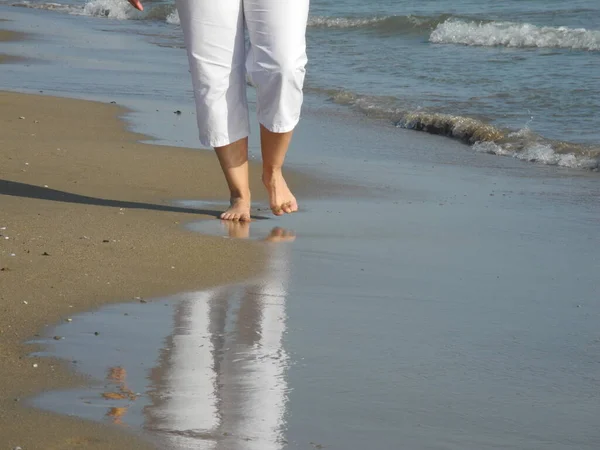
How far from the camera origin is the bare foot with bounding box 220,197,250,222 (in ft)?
14.3

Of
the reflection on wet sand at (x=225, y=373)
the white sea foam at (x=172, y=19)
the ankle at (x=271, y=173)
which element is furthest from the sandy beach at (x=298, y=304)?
the white sea foam at (x=172, y=19)

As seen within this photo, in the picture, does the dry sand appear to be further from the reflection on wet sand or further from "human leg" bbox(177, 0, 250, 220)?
"human leg" bbox(177, 0, 250, 220)

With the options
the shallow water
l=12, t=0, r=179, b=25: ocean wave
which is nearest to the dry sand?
the shallow water

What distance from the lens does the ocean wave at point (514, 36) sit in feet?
40.9

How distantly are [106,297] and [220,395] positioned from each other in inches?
32.4

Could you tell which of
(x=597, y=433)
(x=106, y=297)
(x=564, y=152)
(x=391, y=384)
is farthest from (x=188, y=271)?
(x=564, y=152)

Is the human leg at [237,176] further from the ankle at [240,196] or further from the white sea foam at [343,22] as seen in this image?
the white sea foam at [343,22]

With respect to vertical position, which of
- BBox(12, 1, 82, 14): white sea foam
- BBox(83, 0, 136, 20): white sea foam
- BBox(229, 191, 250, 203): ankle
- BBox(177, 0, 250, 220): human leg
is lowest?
BBox(12, 1, 82, 14): white sea foam

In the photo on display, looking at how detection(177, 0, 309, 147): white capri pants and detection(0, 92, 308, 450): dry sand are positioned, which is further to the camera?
detection(177, 0, 309, 147): white capri pants

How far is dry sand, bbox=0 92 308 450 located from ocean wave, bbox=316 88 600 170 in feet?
6.54

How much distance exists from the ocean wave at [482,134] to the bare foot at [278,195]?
2.43m

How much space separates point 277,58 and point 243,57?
0.20 m

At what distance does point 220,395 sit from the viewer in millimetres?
2547

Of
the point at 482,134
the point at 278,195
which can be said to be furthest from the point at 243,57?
the point at 482,134
